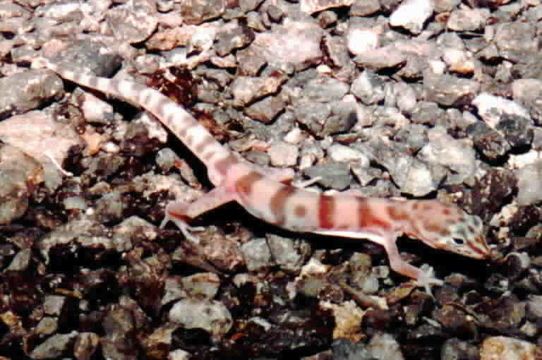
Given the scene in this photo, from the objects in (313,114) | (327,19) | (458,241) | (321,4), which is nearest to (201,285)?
(313,114)

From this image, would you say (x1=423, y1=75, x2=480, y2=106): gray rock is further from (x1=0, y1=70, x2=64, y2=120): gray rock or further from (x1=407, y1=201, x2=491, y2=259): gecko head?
(x1=0, y1=70, x2=64, y2=120): gray rock

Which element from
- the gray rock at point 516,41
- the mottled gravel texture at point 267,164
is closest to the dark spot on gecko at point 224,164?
the mottled gravel texture at point 267,164

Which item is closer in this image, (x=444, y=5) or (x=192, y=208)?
(x=192, y=208)

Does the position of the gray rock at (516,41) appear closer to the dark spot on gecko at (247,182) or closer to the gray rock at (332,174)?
the gray rock at (332,174)

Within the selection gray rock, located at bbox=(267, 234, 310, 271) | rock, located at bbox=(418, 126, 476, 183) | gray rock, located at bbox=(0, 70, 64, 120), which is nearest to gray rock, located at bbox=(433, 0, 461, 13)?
rock, located at bbox=(418, 126, 476, 183)

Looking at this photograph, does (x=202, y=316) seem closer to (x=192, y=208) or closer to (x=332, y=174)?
(x=192, y=208)

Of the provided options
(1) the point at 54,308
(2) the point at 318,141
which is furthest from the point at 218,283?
(2) the point at 318,141
